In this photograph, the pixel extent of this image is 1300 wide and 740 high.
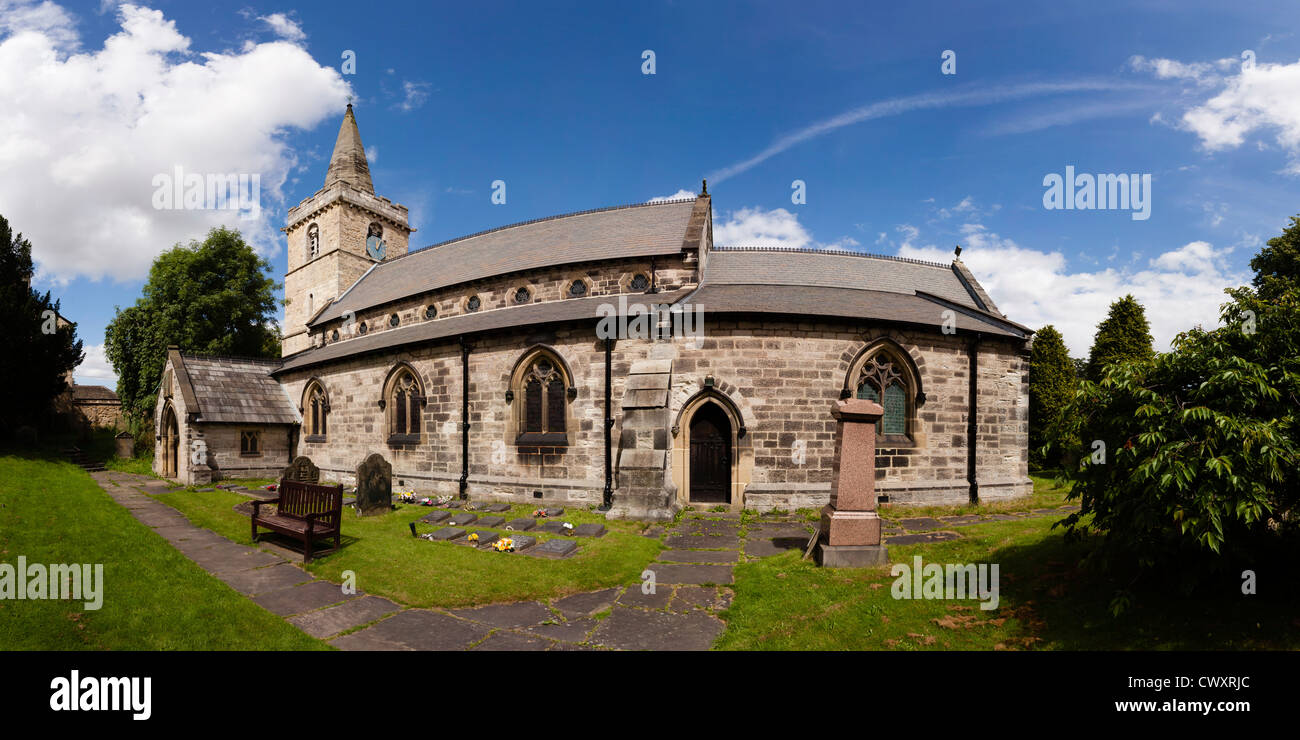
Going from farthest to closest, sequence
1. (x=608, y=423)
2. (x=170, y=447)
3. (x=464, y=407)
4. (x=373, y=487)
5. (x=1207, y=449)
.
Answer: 1. (x=170, y=447)
2. (x=464, y=407)
3. (x=608, y=423)
4. (x=373, y=487)
5. (x=1207, y=449)

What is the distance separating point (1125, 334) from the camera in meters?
24.1

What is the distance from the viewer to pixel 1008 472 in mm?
13680

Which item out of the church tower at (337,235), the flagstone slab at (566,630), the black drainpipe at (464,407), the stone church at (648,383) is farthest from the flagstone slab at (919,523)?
the church tower at (337,235)

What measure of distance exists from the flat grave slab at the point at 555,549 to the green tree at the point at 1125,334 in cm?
2856

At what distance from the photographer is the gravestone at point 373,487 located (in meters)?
11.3

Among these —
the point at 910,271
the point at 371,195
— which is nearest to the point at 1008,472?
the point at 910,271

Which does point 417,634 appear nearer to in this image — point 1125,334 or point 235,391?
point 235,391

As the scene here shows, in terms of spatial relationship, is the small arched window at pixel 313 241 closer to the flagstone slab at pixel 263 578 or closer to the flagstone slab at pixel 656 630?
A: the flagstone slab at pixel 263 578

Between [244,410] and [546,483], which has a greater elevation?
[244,410]

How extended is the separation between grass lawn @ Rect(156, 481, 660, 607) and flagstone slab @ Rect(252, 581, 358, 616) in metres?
0.32

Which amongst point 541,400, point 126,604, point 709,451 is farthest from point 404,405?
point 126,604

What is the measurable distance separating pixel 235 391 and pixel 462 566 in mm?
19177
